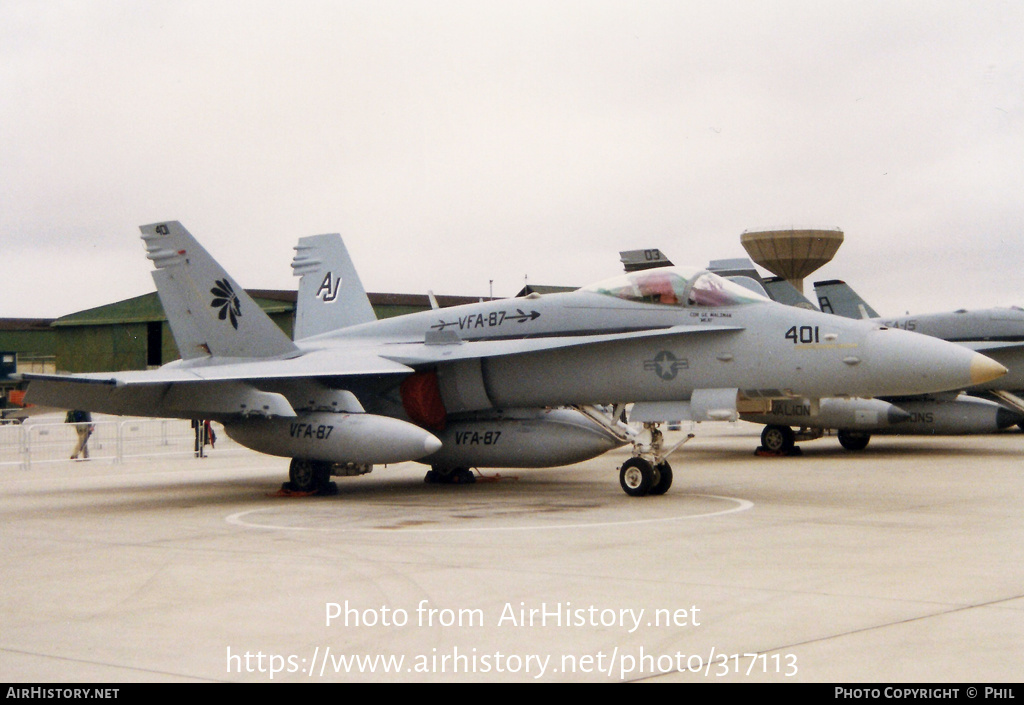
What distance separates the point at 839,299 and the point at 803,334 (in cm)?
1833

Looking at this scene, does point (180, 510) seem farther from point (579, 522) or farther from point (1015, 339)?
point (1015, 339)

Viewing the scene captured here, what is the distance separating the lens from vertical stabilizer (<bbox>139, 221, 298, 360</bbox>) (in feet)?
48.9

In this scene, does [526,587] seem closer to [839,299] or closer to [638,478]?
[638,478]

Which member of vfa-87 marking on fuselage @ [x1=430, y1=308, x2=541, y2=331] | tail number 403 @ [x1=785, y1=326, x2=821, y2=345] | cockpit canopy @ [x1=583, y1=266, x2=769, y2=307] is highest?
cockpit canopy @ [x1=583, y1=266, x2=769, y2=307]

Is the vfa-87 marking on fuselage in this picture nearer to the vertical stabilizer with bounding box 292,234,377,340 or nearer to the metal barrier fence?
the vertical stabilizer with bounding box 292,234,377,340

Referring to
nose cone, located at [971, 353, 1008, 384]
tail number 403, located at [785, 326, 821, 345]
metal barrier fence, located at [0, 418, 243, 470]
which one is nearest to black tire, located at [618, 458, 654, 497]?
tail number 403, located at [785, 326, 821, 345]

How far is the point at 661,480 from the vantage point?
12.2m

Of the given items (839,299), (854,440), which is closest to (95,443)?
(854,440)

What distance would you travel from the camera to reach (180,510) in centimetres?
1221

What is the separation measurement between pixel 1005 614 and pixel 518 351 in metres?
7.73

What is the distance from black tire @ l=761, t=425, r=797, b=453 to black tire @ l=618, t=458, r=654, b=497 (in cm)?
953

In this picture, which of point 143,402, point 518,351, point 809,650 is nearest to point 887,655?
point 809,650

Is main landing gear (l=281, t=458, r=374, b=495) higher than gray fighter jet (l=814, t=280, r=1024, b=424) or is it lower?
lower

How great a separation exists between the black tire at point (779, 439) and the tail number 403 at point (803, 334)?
10.1 meters
